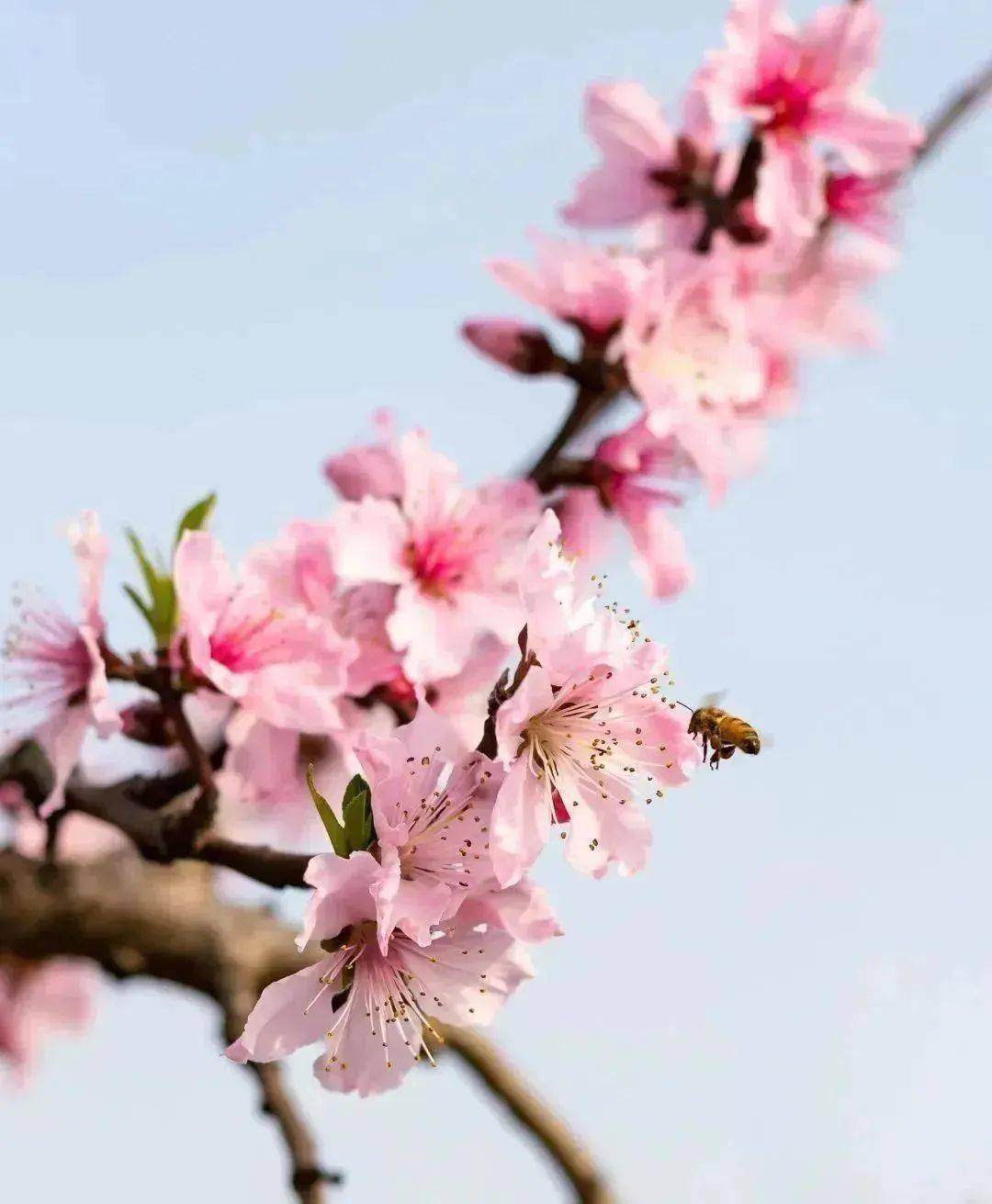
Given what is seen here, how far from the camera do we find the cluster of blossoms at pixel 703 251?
8.09 ft

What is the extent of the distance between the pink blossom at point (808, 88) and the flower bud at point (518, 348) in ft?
1.63

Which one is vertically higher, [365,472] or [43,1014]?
[365,472]

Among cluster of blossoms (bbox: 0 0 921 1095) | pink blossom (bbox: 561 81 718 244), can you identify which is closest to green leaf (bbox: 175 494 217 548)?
cluster of blossoms (bbox: 0 0 921 1095)

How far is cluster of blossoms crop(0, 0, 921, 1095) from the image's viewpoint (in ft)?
4.68

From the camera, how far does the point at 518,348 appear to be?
98.4 inches

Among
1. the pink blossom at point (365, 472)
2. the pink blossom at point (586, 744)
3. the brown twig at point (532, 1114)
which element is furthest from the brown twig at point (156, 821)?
the brown twig at point (532, 1114)

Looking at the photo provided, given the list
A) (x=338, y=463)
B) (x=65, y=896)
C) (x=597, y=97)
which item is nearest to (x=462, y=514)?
(x=338, y=463)

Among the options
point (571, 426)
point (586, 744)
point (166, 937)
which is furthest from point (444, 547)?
point (166, 937)

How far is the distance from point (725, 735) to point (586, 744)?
23 centimetres

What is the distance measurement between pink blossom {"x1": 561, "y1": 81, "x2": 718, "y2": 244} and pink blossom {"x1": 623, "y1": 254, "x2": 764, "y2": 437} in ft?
0.85

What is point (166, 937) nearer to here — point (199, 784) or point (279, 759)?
point (279, 759)

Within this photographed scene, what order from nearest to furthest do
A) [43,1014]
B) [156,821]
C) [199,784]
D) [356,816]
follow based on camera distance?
[356,816] < [199,784] < [156,821] < [43,1014]

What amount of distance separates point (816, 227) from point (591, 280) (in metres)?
0.64

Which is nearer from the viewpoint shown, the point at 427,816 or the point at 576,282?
the point at 427,816
